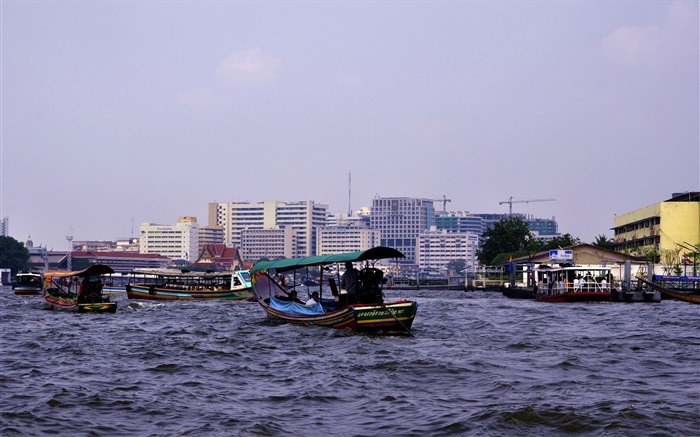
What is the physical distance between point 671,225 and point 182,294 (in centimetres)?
4513

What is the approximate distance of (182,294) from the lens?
58469 millimetres

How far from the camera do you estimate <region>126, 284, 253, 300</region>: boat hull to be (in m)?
58.6

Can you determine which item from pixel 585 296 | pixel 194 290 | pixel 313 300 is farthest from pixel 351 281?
pixel 194 290

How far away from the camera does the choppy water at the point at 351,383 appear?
41.8ft

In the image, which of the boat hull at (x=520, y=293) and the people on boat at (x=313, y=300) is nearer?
the people on boat at (x=313, y=300)

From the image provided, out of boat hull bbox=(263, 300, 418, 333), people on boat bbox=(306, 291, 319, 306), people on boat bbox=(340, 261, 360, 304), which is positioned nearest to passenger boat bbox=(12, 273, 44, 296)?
people on boat bbox=(306, 291, 319, 306)

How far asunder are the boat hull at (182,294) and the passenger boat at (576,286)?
1870 centimetres

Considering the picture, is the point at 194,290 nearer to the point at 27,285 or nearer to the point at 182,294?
the point at 182,294

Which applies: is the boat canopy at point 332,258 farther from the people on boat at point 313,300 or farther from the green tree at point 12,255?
the green tree at point 12,255

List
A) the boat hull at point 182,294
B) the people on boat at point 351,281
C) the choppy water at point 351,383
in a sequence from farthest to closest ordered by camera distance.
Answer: the boat hull at point 182,294 → the people on boat at point 351,281 → the choppy water at point 351,383

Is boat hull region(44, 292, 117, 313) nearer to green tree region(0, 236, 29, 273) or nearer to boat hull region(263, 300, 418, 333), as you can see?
boat hull region(263, 300, 418, 333)

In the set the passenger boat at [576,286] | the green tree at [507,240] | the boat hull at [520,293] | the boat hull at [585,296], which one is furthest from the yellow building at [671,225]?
the green tree at [507,240]

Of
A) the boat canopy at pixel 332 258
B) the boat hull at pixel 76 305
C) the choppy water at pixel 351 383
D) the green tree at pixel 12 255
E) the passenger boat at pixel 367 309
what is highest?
the green tree at pixel 12 255

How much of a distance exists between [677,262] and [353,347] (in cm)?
6180
